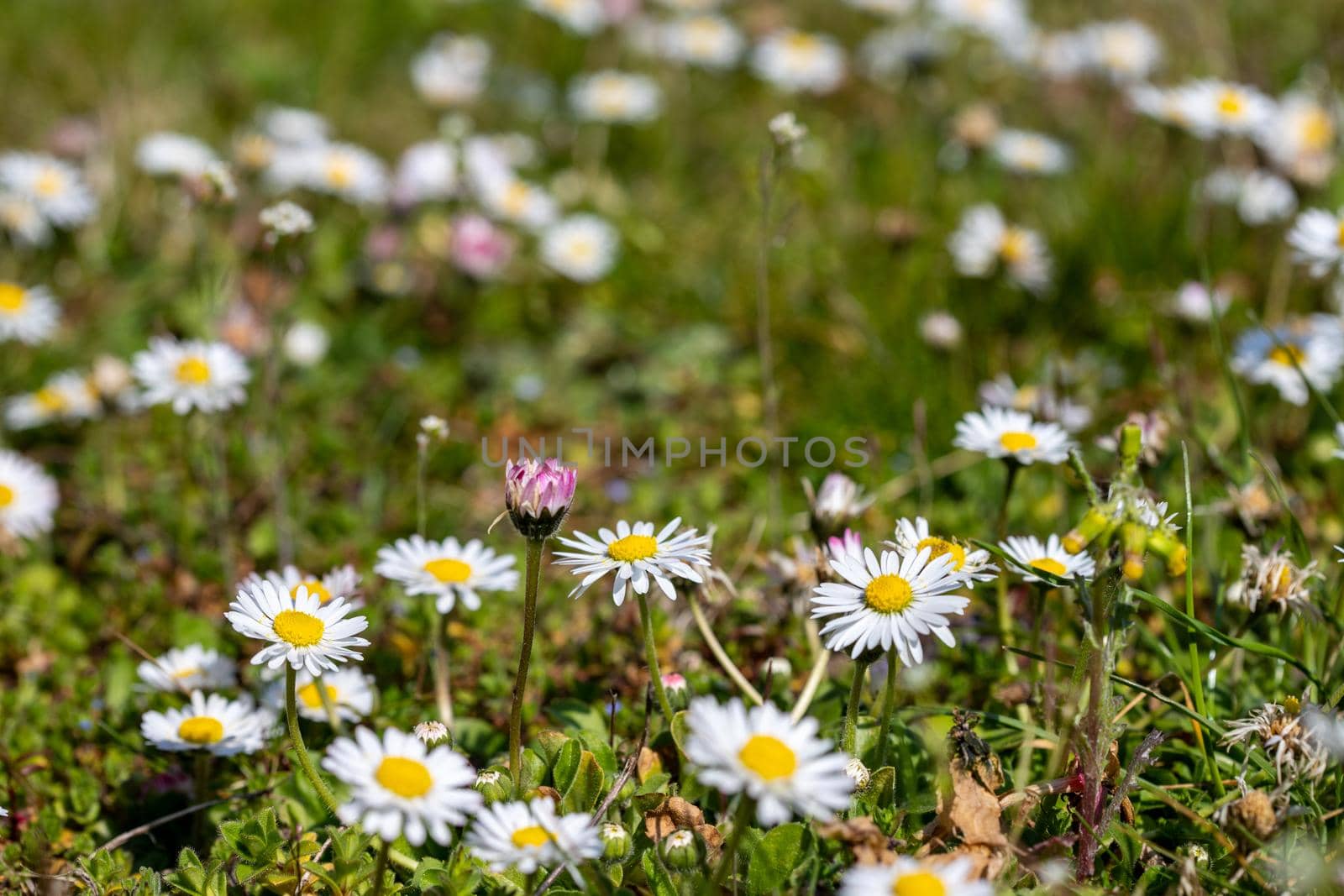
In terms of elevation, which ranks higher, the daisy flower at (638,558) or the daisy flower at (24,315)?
the daisy flower at (24,315)

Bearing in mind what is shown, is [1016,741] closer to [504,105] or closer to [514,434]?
[514,434]

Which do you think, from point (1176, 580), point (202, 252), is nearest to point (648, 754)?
point (1176, 580)

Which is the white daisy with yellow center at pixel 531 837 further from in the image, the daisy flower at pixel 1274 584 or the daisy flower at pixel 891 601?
the daisy flower at pixel 1274 584

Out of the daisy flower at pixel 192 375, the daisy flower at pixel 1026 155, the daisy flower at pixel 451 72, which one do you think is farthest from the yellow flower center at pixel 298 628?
the daisy flower at pixel 451 72

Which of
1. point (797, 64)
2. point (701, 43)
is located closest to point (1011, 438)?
point (797, 64)

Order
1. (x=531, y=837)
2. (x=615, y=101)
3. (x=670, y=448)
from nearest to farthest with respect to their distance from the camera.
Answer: (x=531, y=837)
(x=670, y=448)
(x=615, y=101)

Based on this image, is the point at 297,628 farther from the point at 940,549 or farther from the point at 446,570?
the point at 940,549

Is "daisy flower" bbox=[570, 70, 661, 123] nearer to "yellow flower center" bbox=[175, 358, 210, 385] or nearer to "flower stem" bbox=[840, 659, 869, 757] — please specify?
"yellow flower center" bbox=[175, 358, 210, 385]
